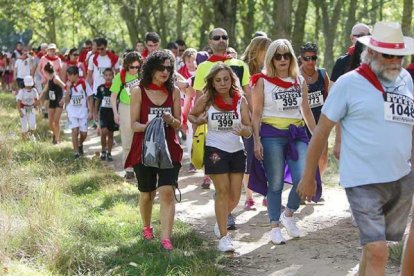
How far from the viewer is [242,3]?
84.6ft

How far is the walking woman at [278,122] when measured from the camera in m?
7.30

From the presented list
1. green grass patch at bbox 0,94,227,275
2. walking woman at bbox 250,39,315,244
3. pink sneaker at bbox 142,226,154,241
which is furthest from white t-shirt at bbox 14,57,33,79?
walking woman at bbox 250,39,315,244

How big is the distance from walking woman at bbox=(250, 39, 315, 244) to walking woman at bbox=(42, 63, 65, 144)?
25.2ft

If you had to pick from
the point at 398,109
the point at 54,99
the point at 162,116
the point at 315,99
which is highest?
the point at 398,109

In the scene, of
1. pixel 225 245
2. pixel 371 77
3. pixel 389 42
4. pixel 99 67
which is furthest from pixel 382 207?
pixel 99 67

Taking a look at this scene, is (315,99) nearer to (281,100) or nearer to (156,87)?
(281,100)

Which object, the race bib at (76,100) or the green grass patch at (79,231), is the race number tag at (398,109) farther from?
the race bib at (76,100)

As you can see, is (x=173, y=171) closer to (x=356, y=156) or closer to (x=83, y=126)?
(x=356, y=156)

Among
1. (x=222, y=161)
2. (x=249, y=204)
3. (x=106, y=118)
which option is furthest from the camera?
(x=106, y=118)

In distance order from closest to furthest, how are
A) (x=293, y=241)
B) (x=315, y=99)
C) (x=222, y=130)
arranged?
(x=222, y=130), (x=293, y=241), (x=315, y=99)

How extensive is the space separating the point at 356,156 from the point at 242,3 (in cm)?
2155

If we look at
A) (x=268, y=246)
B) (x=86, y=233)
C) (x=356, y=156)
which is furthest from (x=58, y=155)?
(x=356, y=156)

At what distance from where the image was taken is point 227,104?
7.23 m

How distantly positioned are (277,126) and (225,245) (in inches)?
52.6
